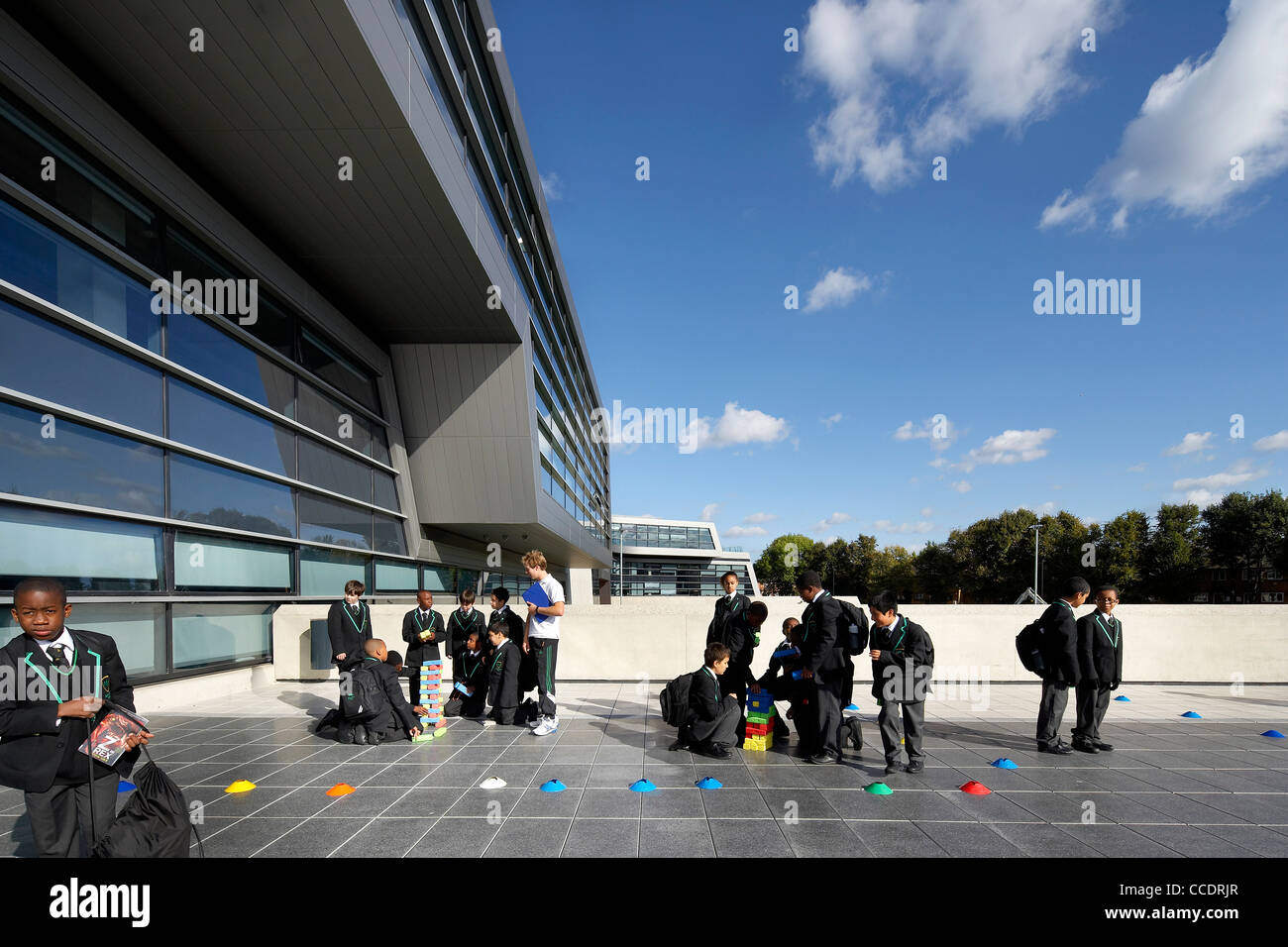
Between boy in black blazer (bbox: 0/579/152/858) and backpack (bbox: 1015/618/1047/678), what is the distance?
7782 millimetres

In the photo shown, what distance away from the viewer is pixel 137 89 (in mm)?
9023

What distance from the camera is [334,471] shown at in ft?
51.0

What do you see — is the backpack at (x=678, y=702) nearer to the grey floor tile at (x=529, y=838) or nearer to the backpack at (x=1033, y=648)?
the grey floor tile at (x=529, y=838)

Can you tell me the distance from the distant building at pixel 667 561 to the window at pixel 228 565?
6214cm

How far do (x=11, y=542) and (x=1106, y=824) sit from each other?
36.7ft

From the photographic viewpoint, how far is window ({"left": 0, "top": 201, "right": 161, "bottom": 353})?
7895mm

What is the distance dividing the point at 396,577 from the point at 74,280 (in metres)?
11.5

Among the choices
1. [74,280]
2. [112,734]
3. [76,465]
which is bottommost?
[112,734]

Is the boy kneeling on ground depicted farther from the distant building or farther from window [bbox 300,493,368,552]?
the distant building

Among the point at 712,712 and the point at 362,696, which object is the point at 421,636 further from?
the point at 712,712

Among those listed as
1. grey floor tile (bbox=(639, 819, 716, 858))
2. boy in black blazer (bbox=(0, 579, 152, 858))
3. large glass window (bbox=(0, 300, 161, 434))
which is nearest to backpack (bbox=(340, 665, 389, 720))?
boy in black blazer (bbox=(0, 579, 152, 858))

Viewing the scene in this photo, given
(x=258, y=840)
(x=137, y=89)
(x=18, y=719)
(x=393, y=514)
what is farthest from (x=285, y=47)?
(x=393, y=514)

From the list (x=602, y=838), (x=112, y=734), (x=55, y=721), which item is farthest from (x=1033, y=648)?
(x=55, y=721)

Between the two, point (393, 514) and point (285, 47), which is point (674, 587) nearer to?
point (393, 514)
